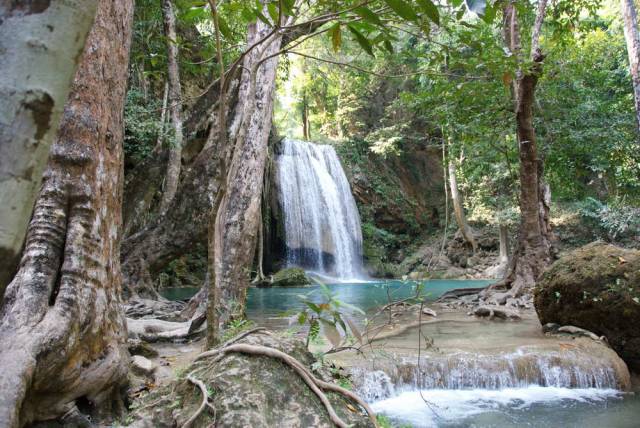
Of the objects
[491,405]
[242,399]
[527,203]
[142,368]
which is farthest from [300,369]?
[527,203]

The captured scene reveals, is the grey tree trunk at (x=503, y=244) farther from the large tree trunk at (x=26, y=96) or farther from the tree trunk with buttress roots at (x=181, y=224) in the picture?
the large tree trunk at (x=26, y=96)

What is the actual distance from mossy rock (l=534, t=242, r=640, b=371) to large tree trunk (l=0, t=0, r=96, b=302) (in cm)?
613

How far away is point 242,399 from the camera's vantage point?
1.77 metres

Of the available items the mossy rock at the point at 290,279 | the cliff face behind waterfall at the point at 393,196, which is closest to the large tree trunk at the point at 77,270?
the mossy rock at the point at 290,279

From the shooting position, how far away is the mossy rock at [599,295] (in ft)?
17.3

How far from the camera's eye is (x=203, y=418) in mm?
1712

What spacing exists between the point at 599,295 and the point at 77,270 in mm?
5639

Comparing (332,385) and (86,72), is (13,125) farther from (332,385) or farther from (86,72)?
(86,72)

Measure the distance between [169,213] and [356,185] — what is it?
1571 centimetres

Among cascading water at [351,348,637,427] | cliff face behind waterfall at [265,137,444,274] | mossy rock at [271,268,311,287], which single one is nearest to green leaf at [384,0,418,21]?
cascading water at [351,348,637,427]

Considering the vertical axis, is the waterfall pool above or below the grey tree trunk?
below

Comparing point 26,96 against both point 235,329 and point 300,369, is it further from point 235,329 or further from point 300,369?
point 235,329

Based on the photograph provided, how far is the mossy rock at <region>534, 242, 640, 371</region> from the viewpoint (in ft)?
17.3

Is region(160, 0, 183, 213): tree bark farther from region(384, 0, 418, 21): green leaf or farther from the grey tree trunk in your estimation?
the grey tree trunk
